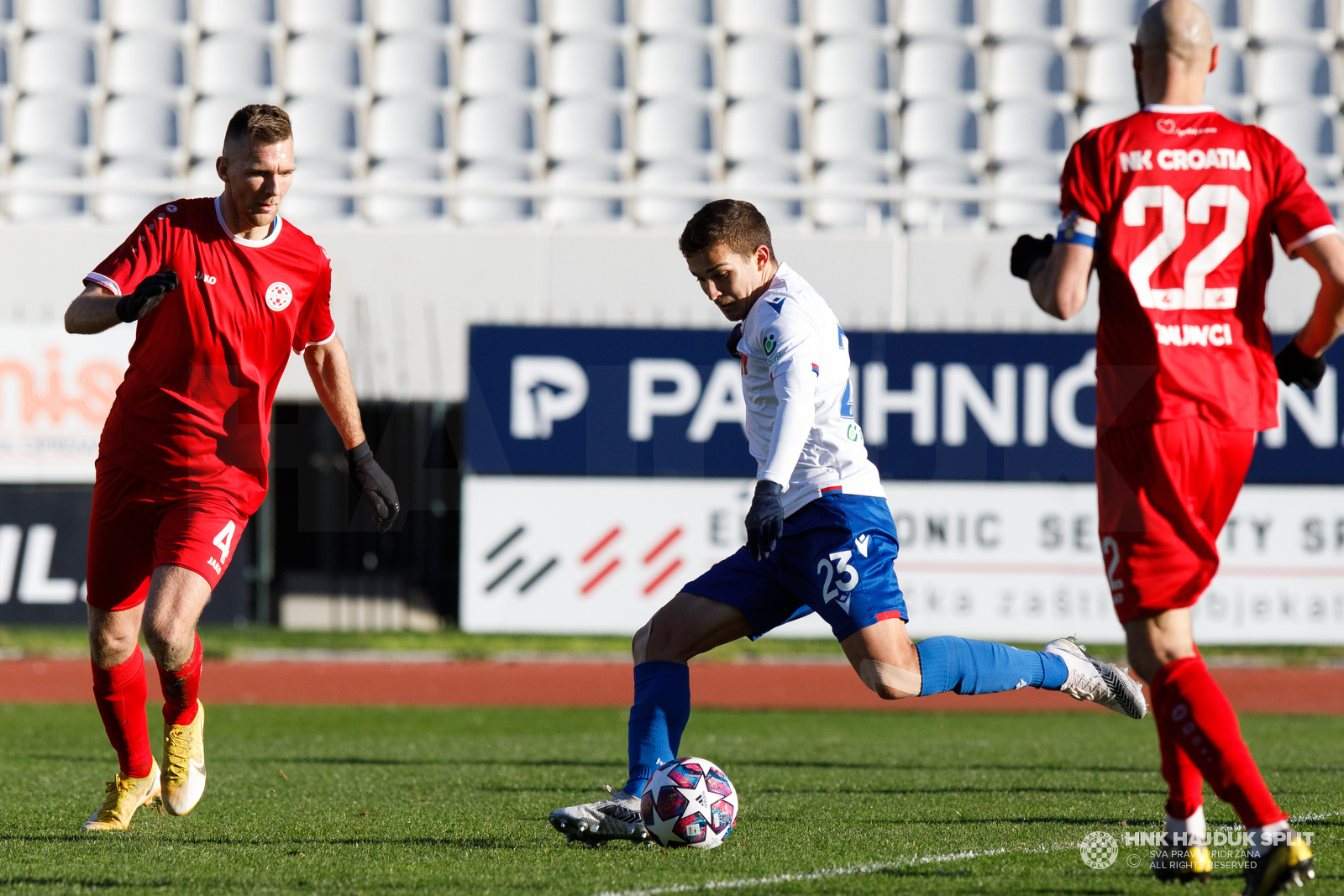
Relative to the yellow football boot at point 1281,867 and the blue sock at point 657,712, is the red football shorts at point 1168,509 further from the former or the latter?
the blue sock at point 657,712

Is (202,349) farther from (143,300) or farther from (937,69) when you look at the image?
(937,69)

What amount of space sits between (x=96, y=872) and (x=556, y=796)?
7.24 feet

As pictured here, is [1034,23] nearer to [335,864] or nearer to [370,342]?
[370,342]

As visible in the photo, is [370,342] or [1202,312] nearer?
[1202,312]

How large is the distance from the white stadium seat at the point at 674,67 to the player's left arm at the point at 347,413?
1326 centimetres

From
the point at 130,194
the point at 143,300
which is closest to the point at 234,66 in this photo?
the point at 130,194

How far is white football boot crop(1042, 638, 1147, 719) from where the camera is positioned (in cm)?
483

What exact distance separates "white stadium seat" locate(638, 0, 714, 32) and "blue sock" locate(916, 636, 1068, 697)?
1468 cm

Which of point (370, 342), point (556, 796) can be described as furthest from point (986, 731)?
point (370, 342)

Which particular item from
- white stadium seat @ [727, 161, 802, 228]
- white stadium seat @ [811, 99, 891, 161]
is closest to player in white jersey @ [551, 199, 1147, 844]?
white stadium seat @ [727, 161, 802, 228]

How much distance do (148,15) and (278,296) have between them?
47.8 ft

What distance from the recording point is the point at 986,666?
477 centimetres

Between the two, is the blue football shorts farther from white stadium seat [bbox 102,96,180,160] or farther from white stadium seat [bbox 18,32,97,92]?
white stadium seat [bbox 18,32,97,92]

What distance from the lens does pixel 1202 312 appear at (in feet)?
12.1
